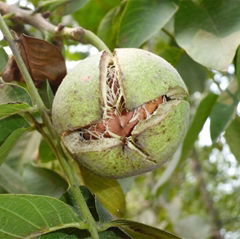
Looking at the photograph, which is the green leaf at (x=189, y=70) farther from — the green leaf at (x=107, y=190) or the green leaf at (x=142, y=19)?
the green leaf at (x=107, y=190)

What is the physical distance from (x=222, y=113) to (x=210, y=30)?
0.29 meters

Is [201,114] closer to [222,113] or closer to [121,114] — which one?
[222,113]

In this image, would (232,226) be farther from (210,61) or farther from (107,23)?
(210,61)

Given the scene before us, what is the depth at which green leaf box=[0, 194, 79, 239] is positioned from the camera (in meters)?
1.15

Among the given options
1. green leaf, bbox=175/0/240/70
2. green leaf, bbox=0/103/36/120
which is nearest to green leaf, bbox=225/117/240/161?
green leaf, bbox=175/0/240/70

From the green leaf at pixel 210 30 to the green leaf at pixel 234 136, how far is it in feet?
1.08

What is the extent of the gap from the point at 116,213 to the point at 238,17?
2.34 feet

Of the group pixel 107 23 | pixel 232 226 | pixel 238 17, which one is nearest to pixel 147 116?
pixel 238 17

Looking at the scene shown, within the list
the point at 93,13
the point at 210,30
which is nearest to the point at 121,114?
the point at 210,30

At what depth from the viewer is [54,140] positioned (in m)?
1.43

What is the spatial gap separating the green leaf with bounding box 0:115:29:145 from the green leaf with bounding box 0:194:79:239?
1.12 ft

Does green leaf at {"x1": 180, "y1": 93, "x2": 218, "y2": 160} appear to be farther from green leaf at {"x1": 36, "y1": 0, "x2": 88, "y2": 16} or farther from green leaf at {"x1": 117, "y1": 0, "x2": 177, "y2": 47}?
green leaf at {"x1": 36, "y1": 0, "x2": 88, "y2": 16}

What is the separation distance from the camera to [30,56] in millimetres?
1517

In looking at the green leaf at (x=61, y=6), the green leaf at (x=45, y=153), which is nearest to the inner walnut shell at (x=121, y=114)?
the green leaf at (x=61, y=6)
